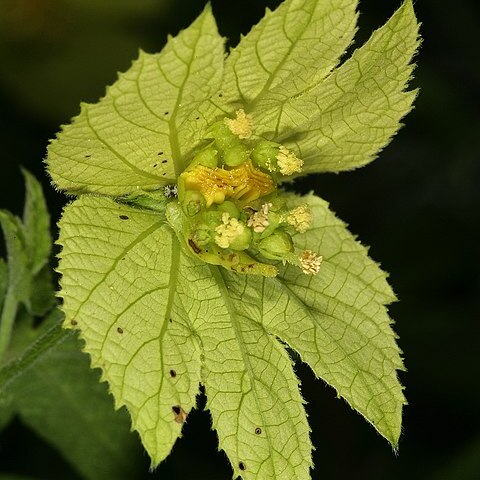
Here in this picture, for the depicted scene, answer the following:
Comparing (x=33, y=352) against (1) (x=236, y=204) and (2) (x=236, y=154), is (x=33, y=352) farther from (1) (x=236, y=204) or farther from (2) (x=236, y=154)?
(2) (x=236, y=154)

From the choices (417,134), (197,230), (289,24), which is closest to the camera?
(289,24)

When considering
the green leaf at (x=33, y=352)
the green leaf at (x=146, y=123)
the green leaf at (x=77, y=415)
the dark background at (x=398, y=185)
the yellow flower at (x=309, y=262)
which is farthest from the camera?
the dark background at (x=398, y=185)

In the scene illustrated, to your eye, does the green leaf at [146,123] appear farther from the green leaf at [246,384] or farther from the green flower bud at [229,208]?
the green leaf at [246,384]

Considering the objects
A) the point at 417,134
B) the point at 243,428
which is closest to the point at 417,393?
the point at 417,134

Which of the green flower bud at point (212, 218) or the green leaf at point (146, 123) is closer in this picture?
the green leaf at point (146, 123)

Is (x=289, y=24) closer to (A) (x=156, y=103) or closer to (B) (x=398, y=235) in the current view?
(A) (x=156, y=103)

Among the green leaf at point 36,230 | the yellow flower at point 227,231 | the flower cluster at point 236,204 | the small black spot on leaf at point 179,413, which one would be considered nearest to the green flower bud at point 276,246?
the flower cluster at point 236,204

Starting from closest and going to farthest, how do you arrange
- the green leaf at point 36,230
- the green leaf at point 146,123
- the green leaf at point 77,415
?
the green leaf at point 146,123
the green leaf at point 36,230
the green leaf at point 77,415
